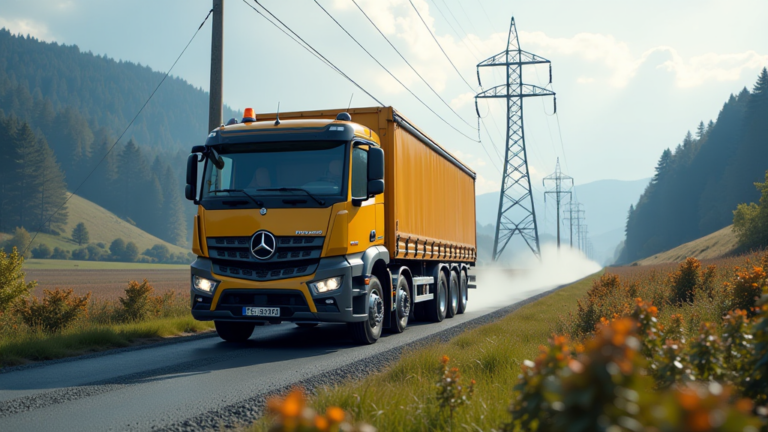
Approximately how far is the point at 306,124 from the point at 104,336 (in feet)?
15.9

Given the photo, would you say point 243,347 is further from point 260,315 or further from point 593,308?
point 593,308

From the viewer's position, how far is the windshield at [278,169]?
10.2 m

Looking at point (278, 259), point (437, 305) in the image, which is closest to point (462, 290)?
point (437, 305)

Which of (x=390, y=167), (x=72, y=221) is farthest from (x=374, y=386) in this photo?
(x=72, y=221)

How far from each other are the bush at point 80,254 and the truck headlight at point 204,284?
101132mm

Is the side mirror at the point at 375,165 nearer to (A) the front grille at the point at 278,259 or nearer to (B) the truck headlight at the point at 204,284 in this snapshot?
(A) the front grille at the point at 278,259

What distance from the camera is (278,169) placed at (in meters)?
10.4

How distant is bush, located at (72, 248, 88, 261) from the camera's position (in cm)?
10175

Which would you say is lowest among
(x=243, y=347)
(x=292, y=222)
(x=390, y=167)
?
(x=243, y=347)

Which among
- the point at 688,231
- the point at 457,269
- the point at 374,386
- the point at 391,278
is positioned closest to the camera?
the point at 374,386

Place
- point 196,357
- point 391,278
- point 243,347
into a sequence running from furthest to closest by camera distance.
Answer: point 391,278 < point 243,347 < point 196,357

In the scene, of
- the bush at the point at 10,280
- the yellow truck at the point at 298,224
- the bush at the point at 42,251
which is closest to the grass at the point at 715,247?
the yellow truck at the point at 298,224

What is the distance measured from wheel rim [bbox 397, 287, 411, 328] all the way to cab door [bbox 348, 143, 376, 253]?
1924 millimetres

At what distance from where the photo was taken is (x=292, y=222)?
9797mm
